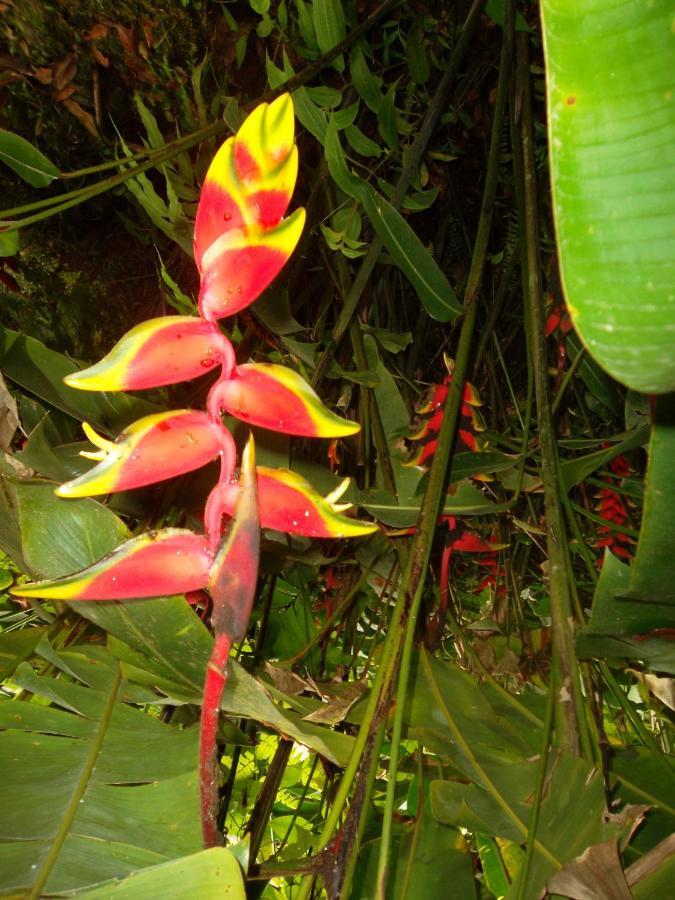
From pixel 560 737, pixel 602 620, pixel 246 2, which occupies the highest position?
pixel 246 2

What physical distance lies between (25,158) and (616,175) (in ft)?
1.64

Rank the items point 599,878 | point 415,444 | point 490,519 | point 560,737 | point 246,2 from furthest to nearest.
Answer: point 490,519, point 246,2, point 415,444, point 560,737, point 599,878

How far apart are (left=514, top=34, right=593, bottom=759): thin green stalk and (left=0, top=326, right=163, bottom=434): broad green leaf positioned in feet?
1.15

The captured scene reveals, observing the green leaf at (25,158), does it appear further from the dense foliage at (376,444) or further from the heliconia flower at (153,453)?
the heliconia flower at (153,453)

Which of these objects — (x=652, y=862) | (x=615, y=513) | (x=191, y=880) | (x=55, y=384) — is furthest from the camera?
(x=615, y=513)

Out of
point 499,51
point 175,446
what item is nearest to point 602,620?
point 175,446

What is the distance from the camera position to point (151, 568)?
0.27m

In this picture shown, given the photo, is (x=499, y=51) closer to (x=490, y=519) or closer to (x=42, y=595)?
(x=490, y=519)

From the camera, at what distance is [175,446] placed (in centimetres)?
27

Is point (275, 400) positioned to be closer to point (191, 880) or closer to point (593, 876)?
point (191, 880)

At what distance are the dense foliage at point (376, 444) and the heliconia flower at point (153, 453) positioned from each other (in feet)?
0.09

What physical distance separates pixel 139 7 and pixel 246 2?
0.13m

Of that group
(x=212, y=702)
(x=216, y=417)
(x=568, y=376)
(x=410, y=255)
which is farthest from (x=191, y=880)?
(x=568, y=376)

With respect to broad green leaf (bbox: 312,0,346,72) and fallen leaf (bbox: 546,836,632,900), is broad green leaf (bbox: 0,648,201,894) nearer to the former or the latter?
fallen leaf (bbox: 546,836,632,900)
